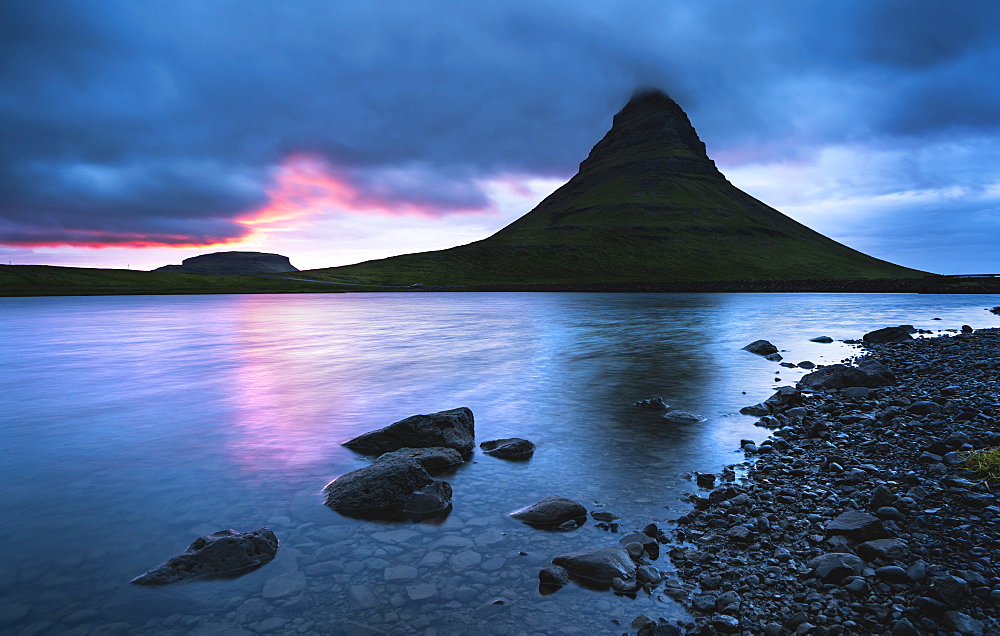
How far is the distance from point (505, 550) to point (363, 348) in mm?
31966

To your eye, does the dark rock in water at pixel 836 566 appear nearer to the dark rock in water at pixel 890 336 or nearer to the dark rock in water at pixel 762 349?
the dark rock in water at pixel 762 349

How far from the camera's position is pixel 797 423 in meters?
14.9

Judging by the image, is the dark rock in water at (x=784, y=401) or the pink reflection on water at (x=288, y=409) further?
the dark rock in water at (x=784, y=401)

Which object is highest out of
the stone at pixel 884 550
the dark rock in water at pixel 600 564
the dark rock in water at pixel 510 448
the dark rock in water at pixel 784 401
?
the stone at pixel 884 550

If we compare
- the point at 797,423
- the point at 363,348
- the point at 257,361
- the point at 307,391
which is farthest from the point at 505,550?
the point at 363,348

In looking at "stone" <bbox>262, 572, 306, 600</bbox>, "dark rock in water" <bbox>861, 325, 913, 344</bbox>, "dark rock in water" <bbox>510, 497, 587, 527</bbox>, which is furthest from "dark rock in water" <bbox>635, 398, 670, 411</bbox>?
"dark rock in water" <bbox>861, 325, 913, 344</bbox>

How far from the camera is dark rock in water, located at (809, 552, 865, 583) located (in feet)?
21.6

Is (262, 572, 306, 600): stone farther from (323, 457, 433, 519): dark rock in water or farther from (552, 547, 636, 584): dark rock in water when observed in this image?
(552, 547, 636, 584): dark rock in water

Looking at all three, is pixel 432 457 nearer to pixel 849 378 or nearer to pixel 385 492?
pixel 385 492

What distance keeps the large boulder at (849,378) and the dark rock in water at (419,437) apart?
14.1 m

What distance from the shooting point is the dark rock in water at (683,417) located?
1591cm

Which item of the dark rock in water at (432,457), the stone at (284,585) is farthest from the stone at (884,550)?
the dark rock in water at (432,457)

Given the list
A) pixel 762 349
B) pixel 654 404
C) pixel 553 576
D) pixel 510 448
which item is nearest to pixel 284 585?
pixel 553 576

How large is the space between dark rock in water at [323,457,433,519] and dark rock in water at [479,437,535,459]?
275 cm
